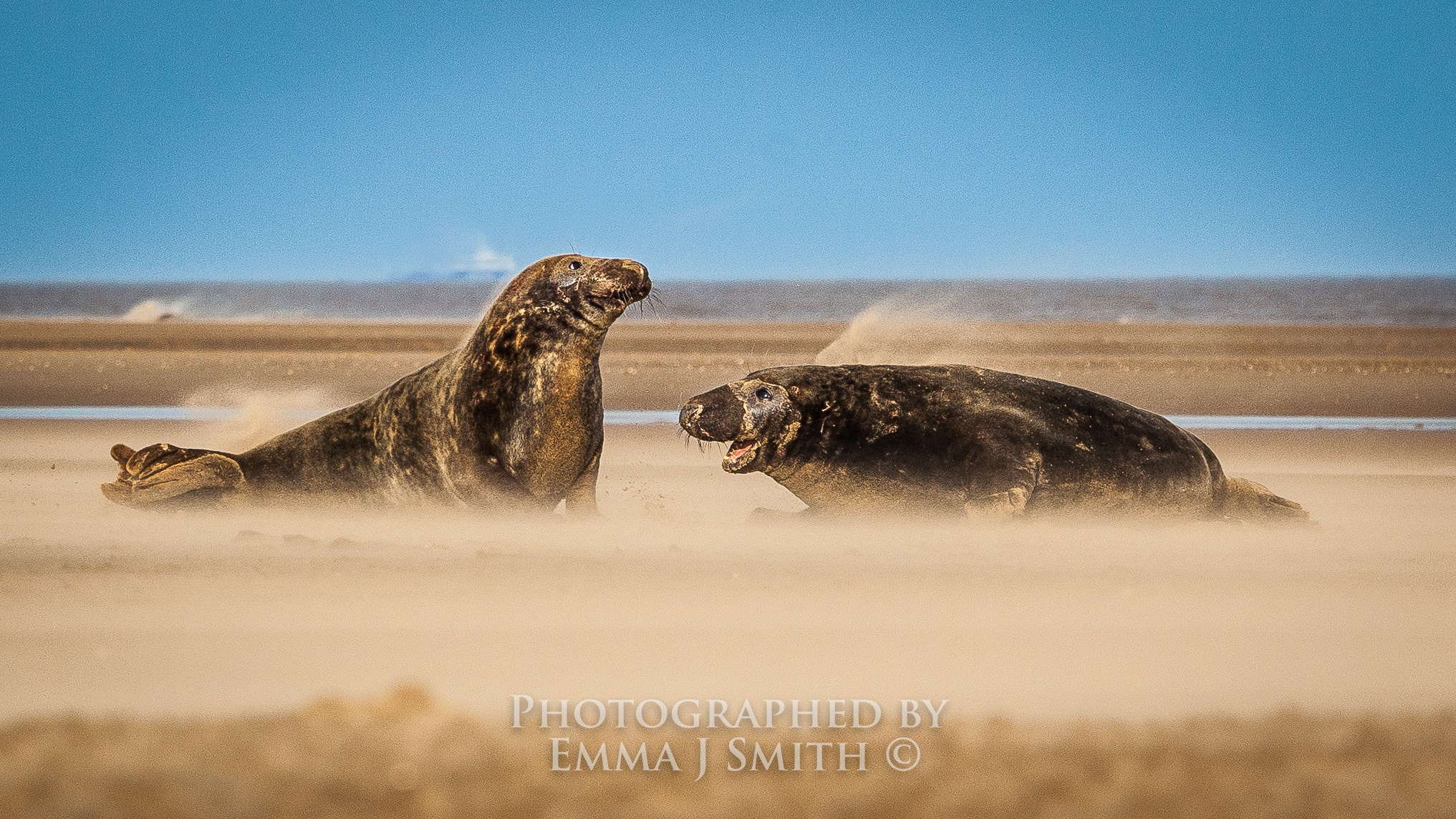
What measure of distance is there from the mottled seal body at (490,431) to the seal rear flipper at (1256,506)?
307cm

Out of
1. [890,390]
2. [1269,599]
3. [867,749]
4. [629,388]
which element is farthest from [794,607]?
[629,388]

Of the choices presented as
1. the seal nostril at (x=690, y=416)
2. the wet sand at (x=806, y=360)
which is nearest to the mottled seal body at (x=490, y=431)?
the seal nostril at (x=690, y=416)

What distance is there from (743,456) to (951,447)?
975 millimetres

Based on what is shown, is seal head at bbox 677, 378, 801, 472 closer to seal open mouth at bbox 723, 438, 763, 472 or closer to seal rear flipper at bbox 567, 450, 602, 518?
seal open mouth at bbox 723, 438, 763, 472

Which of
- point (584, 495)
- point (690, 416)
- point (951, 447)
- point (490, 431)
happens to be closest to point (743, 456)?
point (690, 416)

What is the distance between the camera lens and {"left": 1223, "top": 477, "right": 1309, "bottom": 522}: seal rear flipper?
246 inches

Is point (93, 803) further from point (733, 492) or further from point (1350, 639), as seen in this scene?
point (733, 492)

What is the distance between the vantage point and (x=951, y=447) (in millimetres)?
6027

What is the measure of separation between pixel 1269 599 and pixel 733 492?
342 cm

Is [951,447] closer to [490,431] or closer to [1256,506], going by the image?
[1256,506]

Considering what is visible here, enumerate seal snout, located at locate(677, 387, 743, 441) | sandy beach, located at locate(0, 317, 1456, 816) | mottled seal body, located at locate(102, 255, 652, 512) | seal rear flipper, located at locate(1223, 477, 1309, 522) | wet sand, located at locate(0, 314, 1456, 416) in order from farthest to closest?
wet sand, located at locate(0, 314, 1456, 416)
seal rear flipper, located at locate(1223, 477, 1309, 522)
seal snout, located at locate(677, 387, 743, 441)
mottled seal body, located at locate(102, 255, 652, 512)
sandy beach, located at locate(0, 317, 1456, 816)

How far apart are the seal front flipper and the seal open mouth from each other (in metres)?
2.50

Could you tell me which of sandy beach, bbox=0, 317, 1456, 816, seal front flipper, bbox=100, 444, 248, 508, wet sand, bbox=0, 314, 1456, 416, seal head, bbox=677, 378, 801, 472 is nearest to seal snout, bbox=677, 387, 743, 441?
seal head, bbox=677, 378, 801, 472

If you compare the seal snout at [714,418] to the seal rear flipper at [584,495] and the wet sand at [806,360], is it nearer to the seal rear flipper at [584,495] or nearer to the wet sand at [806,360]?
the seal rear flipper at [584,495]
